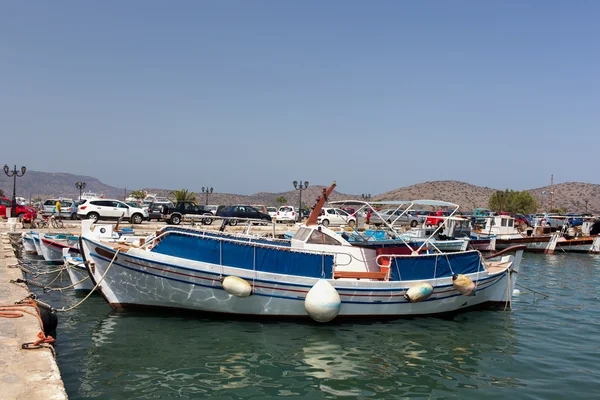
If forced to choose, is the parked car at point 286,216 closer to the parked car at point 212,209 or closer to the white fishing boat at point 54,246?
the parked car at point 212,209

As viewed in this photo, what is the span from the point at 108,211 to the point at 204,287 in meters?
24.1

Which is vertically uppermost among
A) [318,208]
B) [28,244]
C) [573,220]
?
[318,208]

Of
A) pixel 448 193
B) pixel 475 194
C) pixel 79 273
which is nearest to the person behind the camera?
pixel 79 273

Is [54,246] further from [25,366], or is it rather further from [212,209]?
[212,209]

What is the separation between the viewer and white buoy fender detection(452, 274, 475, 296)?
42.4 ft

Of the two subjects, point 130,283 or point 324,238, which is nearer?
point 130,283

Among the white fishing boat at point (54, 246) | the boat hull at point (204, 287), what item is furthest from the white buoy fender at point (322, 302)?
the white fishing boat at point (54, 246)

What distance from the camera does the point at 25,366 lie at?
6.57m

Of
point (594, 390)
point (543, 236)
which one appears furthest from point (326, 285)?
point (543, 236)

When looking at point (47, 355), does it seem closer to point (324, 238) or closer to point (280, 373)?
point (280, 373)


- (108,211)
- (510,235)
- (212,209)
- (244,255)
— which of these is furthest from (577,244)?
(108,211)

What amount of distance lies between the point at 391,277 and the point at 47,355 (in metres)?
8.04

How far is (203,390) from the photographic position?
310 inches

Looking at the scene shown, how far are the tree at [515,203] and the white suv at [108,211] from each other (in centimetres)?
6805
